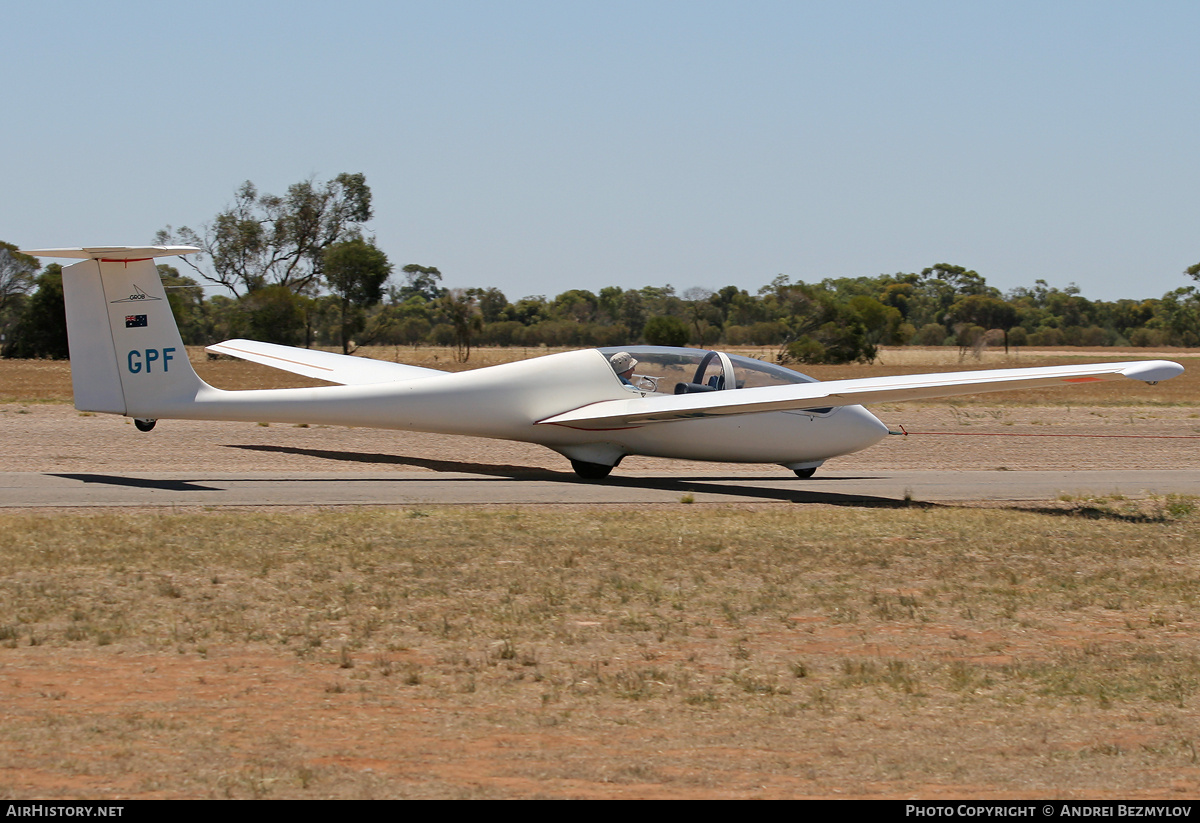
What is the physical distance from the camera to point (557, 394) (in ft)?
60.0

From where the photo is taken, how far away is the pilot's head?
1862 centimetres

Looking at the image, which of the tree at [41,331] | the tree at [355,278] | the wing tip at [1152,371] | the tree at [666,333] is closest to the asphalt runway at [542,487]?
the wing tip at [1152,371]

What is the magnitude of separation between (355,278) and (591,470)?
205 feet

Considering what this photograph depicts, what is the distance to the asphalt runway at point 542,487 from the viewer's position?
15.1m

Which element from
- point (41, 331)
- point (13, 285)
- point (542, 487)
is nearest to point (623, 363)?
point (542, 487)

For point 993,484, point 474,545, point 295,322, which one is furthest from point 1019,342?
point 474,545

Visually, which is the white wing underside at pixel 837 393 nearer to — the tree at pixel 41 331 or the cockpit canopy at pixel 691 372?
the cockpit canopy at pixel 691 372

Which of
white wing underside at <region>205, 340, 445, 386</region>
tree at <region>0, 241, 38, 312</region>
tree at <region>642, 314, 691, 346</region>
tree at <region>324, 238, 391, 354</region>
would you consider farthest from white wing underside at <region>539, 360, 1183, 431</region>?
tree at <region>0, 241, 38, 312</region>

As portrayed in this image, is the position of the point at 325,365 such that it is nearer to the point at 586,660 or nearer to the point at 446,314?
the point at 586,660

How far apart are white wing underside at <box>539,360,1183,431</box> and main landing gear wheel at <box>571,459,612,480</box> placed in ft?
→ 2.67

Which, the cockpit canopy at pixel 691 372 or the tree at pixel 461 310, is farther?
the tree at pixel 461 310

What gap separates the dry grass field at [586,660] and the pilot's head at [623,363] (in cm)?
575

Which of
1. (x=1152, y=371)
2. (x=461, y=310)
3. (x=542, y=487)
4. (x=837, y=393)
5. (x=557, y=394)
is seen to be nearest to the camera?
(x=1152, y=371)
